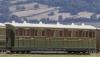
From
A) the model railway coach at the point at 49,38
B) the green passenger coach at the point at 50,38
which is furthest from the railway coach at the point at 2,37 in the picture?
the green passenger coach at the point at 50,38

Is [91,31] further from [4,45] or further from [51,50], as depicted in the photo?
[4,45]

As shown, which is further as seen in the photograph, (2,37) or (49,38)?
(2,37)

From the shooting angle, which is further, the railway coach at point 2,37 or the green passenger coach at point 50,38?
the railway coach at point 2,37

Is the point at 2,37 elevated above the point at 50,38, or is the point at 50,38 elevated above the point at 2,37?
the point at 2,37

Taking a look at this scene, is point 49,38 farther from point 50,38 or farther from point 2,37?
point 2,37

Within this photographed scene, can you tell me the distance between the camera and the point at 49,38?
197 feet

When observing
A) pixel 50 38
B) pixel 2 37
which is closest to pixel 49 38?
pixel 50 38

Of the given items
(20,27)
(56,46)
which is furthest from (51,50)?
(20,27)

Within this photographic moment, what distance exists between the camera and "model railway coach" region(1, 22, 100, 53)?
59.4 m

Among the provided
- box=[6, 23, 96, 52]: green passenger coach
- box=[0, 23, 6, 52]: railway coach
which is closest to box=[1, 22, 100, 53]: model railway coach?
box=[6, 23, 96, 52]: green passenger coach

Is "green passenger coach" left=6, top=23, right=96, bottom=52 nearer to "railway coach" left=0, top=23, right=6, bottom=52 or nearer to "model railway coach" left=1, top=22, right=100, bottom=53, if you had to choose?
"model railway coach" left=1, top=22, right=100, bottom=53

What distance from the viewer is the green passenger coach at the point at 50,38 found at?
59438mm

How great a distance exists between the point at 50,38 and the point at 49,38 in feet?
0.48

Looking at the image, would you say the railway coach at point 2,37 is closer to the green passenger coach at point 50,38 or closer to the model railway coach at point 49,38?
the model railway coach at point 49,38
